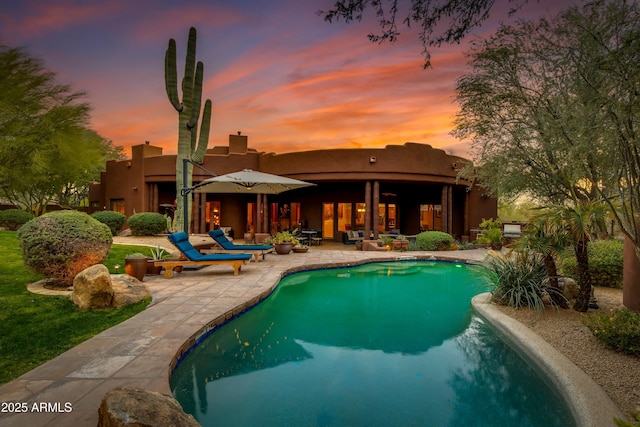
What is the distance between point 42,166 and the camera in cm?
1545

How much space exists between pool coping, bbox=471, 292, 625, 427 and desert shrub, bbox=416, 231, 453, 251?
8.60 meters

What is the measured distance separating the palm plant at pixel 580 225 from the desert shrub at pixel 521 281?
42cm

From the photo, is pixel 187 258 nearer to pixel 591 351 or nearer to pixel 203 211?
pixel 591 351

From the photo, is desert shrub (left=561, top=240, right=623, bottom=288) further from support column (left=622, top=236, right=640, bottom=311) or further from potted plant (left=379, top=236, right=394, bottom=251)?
potted plant (left=379, top=236, right=394, bottom=251)

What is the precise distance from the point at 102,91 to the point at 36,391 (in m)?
13.4

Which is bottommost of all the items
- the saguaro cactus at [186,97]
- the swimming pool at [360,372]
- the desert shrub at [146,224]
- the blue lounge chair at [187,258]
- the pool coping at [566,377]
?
the swimming pool at [360,372]

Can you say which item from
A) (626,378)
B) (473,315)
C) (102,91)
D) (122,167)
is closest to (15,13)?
(102,91)

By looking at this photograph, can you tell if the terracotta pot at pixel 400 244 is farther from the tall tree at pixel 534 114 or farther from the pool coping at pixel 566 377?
the pool coping at pixel 566 377

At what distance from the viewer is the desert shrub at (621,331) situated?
374cm

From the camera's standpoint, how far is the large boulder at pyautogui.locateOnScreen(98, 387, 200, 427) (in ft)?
6.43

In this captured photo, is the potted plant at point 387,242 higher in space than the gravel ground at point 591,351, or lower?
higher

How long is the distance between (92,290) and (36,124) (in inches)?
607

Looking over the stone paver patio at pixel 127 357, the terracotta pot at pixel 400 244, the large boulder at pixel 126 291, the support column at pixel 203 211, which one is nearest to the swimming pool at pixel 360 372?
the stone paver patio at pixel 127 357

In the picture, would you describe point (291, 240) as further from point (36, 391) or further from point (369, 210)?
point (36, 391)
